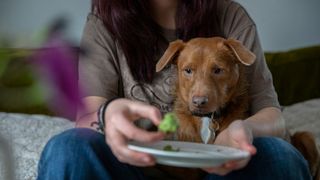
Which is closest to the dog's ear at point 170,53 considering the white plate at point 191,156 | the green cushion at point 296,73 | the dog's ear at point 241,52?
the dog's ear at point 241,52

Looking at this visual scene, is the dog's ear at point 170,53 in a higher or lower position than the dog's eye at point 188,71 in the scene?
higher

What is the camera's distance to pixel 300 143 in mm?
1554

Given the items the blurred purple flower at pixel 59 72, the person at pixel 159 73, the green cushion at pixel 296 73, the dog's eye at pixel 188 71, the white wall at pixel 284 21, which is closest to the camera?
the blurred purple flower at pixel 59 72

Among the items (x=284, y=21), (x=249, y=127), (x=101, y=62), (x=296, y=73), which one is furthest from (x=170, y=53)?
(x=284, y=21)

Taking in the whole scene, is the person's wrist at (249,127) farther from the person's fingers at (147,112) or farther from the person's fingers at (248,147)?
the person's fingers at (147,112)

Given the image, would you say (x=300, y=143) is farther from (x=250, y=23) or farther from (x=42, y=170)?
(x=42, y=170)

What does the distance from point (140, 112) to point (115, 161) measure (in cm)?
23

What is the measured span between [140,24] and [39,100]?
1.00m

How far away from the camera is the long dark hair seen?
1.38 m

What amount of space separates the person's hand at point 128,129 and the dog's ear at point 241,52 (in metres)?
0.45

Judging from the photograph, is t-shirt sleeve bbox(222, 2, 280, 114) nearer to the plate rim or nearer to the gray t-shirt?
the gray t-shirt

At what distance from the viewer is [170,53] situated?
4.33 ft

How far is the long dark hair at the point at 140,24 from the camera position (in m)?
1.38

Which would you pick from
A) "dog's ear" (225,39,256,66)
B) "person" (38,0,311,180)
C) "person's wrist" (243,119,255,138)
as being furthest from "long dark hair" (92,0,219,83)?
"person's wrist" (243,119,255,138)
